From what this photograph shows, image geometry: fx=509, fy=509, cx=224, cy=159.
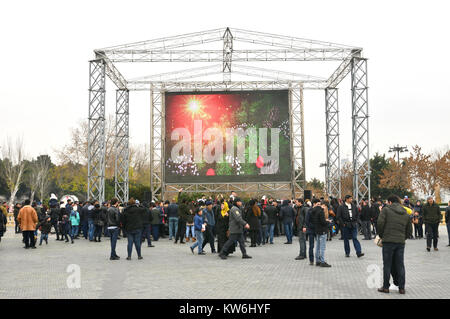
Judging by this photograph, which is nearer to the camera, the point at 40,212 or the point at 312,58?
the point at 40,212

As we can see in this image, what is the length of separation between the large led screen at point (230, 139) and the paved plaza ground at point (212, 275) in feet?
60.2

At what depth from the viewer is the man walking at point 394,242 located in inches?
332

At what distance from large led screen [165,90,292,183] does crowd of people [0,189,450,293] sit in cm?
1127

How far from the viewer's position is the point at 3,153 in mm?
56062

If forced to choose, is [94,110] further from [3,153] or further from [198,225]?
[3,153]

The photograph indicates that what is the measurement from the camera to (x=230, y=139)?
1357 inches

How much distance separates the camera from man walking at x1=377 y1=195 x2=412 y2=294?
8.44 meters

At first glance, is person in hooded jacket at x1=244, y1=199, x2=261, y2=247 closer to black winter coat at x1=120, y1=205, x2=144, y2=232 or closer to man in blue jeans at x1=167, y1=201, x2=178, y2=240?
black winter coat at x1=120, y1=205, x2=144, y2=232

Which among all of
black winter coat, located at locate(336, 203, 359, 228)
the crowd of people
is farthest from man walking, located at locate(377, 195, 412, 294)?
black winter coat, located at locate(336, 203, 359, 228)

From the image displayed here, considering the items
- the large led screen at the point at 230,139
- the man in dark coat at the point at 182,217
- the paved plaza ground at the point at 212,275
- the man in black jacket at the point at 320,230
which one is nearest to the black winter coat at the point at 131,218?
the paved plaza ground at the point at 212,275

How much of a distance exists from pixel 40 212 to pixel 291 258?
35.1ft
